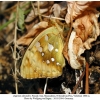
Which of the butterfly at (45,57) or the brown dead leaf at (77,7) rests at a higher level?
the brown dead leaf at (77,7)

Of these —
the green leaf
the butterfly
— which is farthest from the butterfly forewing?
the green leaf

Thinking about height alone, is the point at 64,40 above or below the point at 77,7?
below

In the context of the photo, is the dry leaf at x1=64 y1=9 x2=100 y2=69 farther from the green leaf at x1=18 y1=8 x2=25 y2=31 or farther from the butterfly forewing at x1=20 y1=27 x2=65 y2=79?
the green leaf at x1=18 y1=8 x2=25 y2=31

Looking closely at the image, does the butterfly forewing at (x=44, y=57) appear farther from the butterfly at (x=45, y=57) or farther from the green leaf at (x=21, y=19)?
the green leaf at (x=21, y=19)

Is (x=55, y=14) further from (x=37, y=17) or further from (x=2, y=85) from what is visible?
(x=2, y=85)

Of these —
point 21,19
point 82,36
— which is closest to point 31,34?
point 21,19

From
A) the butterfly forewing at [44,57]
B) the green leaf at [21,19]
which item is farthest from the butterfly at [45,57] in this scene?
the green leaf at [21,19]

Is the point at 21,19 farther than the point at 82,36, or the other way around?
the point at 21,19

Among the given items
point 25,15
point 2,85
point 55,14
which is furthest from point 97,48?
point 2,85

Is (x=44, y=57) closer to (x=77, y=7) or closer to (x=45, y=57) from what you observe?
(x=45, y=57)
